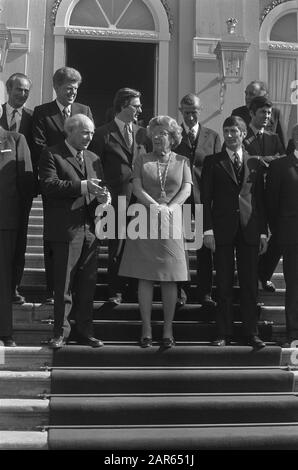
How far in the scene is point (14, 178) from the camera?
17.1ft

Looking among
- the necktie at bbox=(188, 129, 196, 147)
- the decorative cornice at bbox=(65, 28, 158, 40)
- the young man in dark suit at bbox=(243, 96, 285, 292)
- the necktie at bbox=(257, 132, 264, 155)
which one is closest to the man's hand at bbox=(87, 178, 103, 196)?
the necktie at bbox=(188, 129, 196, 147)

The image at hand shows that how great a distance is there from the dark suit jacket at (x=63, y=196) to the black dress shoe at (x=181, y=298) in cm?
93

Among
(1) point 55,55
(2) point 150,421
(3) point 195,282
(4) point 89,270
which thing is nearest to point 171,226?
(4) point 89,270

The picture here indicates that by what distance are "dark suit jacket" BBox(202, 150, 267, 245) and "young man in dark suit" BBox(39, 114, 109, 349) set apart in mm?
869

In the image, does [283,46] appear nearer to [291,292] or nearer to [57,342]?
[291,292]

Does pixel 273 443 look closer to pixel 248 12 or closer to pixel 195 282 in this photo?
pixel 195 282

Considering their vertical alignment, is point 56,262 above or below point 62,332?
above

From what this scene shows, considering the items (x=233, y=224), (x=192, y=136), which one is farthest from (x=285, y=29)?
(x=233, y=224)

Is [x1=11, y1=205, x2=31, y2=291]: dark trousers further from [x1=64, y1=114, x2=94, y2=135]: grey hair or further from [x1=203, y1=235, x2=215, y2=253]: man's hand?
[x1=203, y1=235, x2=215, y2=253]: man's hand

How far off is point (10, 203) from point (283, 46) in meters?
5.37

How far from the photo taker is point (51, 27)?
883 cm

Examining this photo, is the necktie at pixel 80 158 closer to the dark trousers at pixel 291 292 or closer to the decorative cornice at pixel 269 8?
the dark trousers at pixel 291 292

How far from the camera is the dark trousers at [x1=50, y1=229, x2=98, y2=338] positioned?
15.9ft
